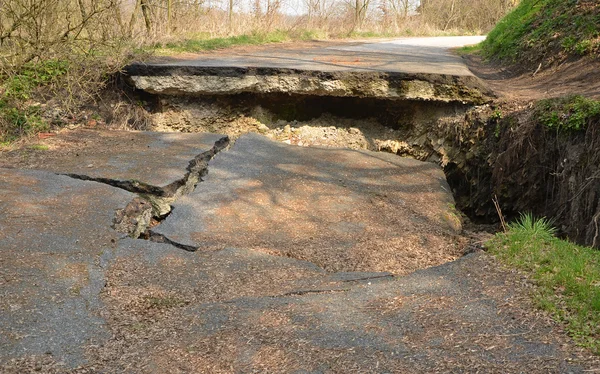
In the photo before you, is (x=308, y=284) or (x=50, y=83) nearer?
(x=308, y=284)

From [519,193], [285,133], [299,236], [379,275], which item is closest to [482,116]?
[519,193]

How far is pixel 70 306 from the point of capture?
3121mm

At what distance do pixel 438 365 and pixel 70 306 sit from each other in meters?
1.86

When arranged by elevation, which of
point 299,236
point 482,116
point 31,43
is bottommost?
point 299,236

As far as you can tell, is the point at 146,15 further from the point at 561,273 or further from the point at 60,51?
the point at 561,273

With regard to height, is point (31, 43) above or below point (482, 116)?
above

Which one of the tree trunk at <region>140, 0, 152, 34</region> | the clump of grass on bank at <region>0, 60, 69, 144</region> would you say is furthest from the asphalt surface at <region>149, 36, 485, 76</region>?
the tree trunk at <region>140, 0, 152, 34</region>

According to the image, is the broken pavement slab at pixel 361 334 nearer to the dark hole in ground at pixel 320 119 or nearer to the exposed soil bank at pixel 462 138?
the exposed soil bank at pixel 462 138

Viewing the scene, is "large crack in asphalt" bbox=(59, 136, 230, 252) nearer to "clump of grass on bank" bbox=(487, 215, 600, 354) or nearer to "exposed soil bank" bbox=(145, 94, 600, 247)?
"exposed soil bank" bbox=(145, 94, 600, 247)

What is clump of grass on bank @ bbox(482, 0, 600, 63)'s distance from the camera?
8.02m

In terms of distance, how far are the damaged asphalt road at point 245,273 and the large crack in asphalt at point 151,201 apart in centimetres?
2

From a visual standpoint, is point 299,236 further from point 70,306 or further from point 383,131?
point 383,131

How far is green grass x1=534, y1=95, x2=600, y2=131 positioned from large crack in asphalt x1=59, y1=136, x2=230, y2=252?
3320 mm

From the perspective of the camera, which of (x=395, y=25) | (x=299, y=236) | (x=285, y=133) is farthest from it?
(x=395, y=25)
